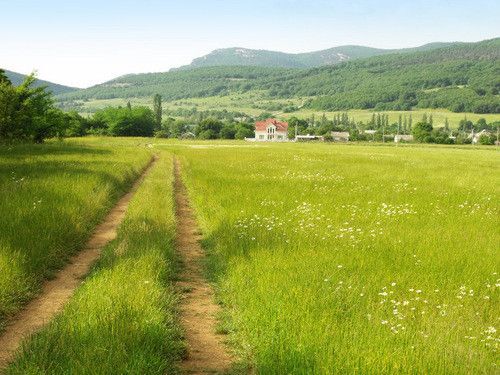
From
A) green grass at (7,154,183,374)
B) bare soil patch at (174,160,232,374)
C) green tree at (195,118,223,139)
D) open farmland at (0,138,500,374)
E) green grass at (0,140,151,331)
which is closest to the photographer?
green grass at (7,154,183,374)

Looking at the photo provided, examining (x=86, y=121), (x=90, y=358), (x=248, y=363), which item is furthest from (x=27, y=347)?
(x=86, y=121)

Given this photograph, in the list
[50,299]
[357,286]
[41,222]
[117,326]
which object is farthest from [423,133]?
[117,326]

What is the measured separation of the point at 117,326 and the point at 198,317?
5.73ft

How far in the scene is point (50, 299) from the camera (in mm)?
8008

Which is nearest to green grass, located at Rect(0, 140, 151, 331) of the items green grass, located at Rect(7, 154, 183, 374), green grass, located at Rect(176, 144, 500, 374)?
green grass, located at Rect(7, 154, 183, 374)

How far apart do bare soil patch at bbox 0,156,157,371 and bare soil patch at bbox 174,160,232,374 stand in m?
1.89

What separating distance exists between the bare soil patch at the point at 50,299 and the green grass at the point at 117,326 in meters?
0.38

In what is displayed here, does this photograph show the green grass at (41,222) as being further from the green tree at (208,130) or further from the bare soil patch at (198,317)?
the green tree at (208,130)

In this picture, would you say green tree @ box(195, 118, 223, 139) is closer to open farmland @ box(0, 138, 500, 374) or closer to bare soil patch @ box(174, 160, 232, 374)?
open farmland @ box(0, 138, 500, 374)

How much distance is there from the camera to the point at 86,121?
14638cm

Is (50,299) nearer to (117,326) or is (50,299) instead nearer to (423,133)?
(117,326)

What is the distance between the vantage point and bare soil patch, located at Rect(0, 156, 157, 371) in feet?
20.7

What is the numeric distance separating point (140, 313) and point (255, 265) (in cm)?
288

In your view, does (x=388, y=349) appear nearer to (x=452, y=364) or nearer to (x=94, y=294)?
(x=452, y=364)
